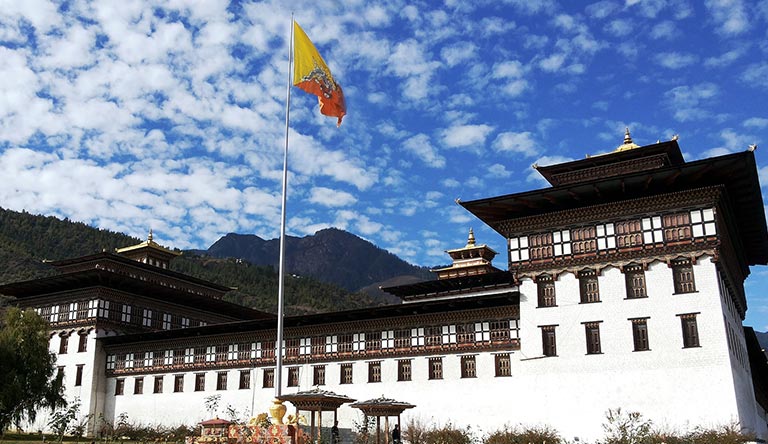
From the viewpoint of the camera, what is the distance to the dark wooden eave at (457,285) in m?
55.5

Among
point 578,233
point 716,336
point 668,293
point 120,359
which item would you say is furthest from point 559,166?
point 120,359

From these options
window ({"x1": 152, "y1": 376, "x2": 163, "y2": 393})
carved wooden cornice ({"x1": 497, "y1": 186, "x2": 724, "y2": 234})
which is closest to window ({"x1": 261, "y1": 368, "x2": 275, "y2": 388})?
window ({"x1": 152, "y1": 376, "x2": 163, "y2": 393})

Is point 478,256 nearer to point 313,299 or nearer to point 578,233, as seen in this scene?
point 578,233

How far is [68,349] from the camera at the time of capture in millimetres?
58531

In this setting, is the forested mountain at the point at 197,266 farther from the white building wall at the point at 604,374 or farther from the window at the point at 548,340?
the window at the point at 548,340

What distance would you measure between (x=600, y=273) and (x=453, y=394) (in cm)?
1097

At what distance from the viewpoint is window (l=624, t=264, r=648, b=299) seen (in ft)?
120

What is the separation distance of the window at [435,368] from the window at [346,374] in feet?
19.2

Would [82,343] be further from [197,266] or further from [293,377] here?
[197,266]

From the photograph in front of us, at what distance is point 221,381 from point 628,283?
29.5 metres

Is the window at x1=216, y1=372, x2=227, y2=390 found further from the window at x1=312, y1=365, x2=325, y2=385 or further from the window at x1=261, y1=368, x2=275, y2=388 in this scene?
the window at x1=312, y1=365, x2=325, y2=385

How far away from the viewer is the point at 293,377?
160 feet

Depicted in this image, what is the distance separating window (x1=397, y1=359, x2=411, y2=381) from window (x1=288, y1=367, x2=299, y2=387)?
8.00m

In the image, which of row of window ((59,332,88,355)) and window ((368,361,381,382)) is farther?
row of window ((59,332,88,355))
